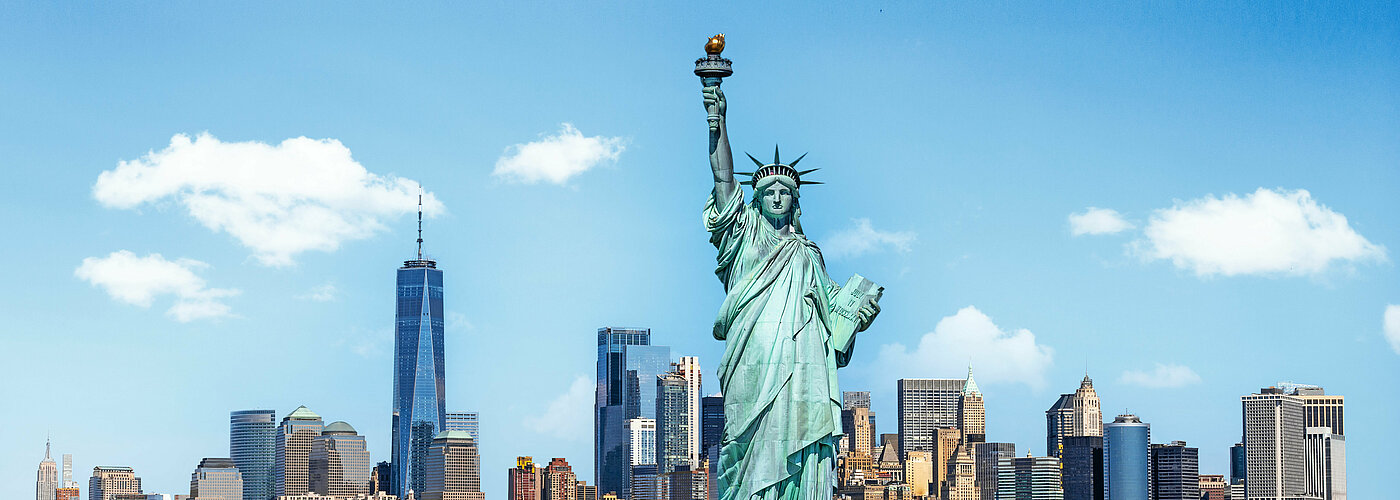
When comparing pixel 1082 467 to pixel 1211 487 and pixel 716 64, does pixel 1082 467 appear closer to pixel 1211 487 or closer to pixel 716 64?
pixel 1211 487

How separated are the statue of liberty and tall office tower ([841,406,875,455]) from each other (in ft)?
436

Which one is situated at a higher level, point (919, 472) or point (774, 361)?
point (774, 361)

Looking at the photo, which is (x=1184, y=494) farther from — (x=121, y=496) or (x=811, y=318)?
(x=811, y=318)

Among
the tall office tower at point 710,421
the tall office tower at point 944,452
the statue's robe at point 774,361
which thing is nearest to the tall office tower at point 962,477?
the tall office tower at point 944,452

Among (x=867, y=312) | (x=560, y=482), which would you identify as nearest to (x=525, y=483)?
(x=560, y=482)

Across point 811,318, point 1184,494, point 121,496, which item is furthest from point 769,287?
point 121,496

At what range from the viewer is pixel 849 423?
175750 millimetres

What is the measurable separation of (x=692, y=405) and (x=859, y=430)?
16.1 meters

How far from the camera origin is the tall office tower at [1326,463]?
160 meters

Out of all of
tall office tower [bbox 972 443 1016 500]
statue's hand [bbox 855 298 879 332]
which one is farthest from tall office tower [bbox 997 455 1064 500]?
statue's hand [bbox 855 298 879 332]

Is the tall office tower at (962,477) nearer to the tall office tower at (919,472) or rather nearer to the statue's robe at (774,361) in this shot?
the tall office tower at (919,472)

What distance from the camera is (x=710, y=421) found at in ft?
567

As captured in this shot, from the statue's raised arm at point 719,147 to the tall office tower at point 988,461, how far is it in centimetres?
13908

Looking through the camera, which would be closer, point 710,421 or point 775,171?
point 775,171
